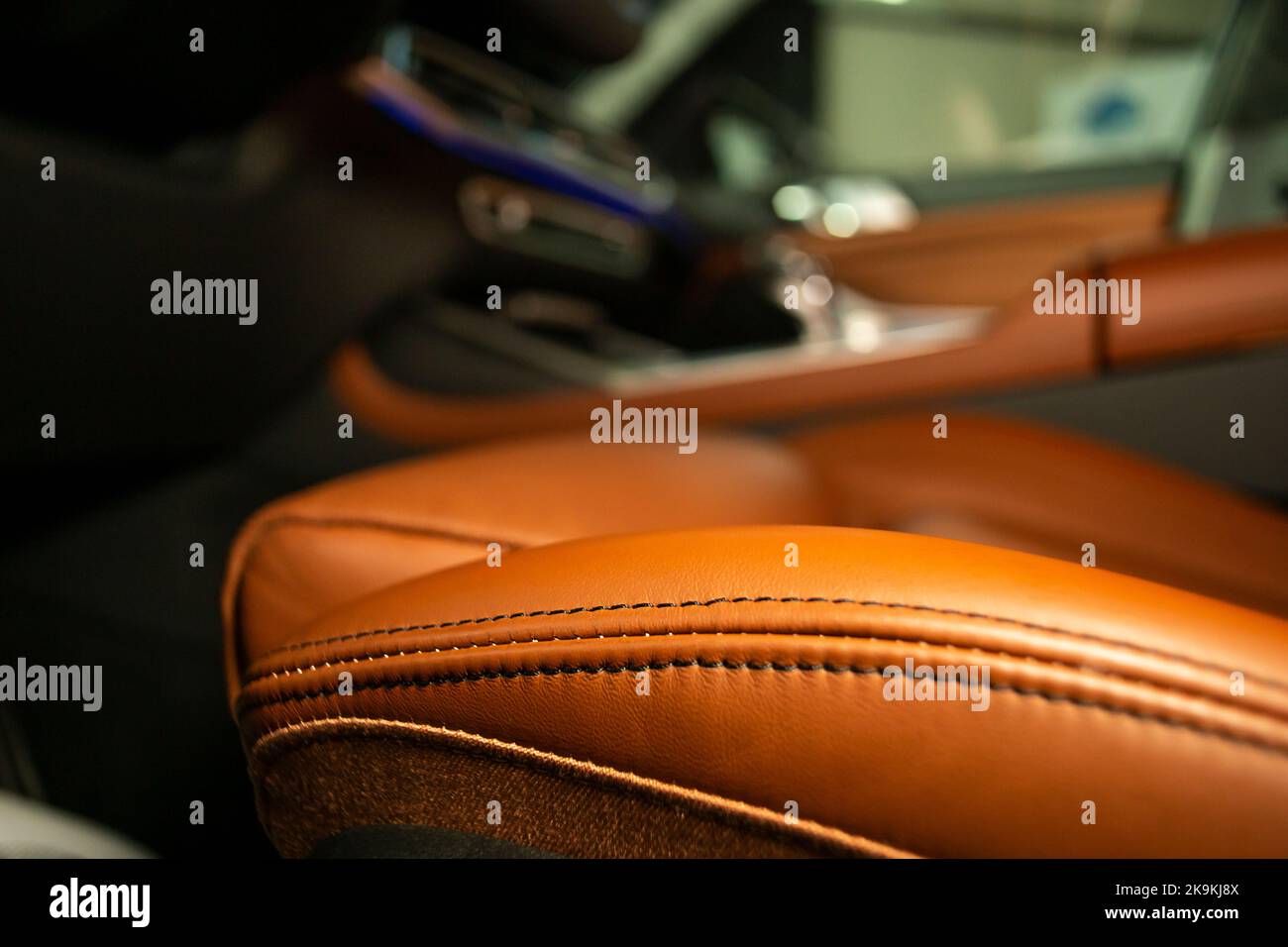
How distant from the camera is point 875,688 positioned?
27 centimetres

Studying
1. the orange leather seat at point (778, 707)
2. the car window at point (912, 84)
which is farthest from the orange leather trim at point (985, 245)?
the orange leather seat at point (778, 707)

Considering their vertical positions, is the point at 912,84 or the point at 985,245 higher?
the point at 912,84

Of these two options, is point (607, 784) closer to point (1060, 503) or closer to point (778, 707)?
point (778, 707)

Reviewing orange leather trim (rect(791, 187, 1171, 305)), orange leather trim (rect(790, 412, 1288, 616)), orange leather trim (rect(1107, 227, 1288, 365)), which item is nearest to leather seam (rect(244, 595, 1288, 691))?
orange leather trim (rect(790, 412, 1288, 616))

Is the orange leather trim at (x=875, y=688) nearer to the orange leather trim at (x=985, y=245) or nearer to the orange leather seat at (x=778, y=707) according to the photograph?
the orange leather seat at (x=778, y=707)

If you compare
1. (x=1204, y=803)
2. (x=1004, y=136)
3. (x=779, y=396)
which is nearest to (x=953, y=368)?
(x=779, y=396)

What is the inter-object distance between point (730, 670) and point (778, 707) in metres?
0.02

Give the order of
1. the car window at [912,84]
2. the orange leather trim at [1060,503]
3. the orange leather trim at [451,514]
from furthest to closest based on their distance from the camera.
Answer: the car window at [912,84], the orange leather trim at [1060,503], the orange leather trim at [451,514]

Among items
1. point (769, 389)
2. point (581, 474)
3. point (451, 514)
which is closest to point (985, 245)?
point (769, 389)

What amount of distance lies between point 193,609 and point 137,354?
0.28 metres

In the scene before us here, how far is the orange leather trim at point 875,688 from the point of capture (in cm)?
25

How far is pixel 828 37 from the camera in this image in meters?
2.60

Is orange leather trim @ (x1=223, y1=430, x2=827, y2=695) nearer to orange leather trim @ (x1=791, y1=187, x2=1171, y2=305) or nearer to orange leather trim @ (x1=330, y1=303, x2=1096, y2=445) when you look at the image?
orange leather trim @ (x1=330, y1=303, x2=1096, y2=445)

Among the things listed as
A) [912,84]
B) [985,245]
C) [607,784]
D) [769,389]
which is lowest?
[607,784]
